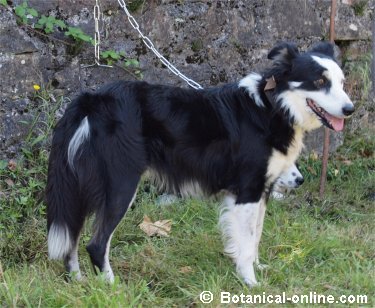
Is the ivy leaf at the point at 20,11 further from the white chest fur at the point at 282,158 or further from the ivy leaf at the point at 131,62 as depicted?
the white chest fur at the point at 282,158

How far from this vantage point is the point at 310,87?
3.73m

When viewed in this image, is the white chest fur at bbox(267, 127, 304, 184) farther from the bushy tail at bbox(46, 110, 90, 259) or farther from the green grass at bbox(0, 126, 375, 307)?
the bushy tail at bbox(46, 110, 90, 259)

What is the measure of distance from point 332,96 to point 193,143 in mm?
856

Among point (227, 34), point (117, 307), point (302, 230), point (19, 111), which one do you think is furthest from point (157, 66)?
point (117, 307)

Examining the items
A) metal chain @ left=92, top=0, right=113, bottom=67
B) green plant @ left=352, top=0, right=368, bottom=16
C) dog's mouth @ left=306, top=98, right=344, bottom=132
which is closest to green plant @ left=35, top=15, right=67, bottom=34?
metal chain @ left=92, top=0, right=113, bottom=67

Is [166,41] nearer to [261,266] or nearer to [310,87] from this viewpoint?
[310,87]

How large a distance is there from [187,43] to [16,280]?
101 inches

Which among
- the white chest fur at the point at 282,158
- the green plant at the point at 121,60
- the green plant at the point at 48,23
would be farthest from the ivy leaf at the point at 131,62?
the white chest fur at the point at 282,158

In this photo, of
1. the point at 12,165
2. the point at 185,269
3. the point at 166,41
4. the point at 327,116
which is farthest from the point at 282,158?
the point at 12,165

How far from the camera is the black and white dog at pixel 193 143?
363 centimetres

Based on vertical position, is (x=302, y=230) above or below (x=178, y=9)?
below

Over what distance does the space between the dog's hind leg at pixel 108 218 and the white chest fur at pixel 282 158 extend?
2.80 ft

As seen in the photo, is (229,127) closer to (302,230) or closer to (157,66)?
(302,230)

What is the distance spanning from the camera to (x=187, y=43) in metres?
5.25
